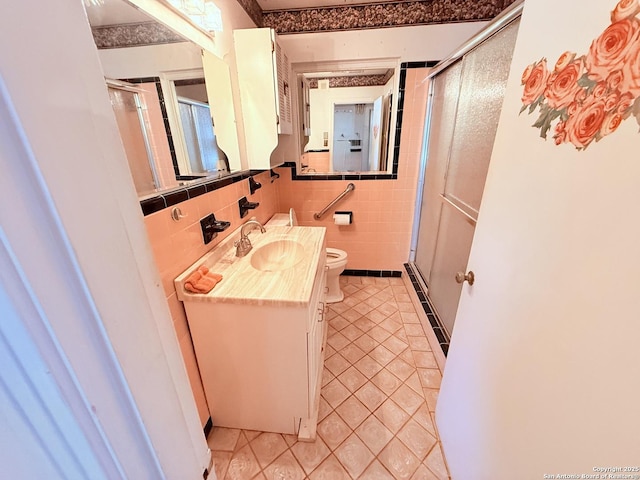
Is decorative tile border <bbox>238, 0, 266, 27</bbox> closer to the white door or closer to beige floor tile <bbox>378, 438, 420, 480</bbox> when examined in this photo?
the white door

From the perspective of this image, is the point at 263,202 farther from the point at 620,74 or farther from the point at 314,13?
the point at 620,74

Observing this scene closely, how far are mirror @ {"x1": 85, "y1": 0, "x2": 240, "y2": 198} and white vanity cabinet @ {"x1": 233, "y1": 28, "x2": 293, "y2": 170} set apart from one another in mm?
160

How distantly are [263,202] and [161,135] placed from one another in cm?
103

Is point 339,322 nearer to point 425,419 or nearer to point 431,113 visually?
point 425,419

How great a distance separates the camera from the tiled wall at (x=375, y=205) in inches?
83.6

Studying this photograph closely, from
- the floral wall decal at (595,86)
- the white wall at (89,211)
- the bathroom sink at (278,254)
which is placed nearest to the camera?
the white wall at (89,211)

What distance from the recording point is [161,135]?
38.1 inches

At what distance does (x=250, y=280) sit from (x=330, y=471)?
89cm

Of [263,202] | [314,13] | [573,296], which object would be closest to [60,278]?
[573,296]

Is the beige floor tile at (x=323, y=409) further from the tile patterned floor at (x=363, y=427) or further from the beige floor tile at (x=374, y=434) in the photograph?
the beige floor tile at (x=374, y=434)

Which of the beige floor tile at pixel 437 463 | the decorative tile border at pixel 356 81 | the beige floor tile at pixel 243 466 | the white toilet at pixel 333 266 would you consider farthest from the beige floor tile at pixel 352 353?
the decorative tile border at pixel 356 81

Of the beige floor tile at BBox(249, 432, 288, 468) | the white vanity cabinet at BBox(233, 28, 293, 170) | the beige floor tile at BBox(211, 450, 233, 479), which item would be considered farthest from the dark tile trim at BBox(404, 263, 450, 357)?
the white vanity cabinet at BBox(233, 28, 293, 170)

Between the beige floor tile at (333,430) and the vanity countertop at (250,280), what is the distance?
29.9 inches

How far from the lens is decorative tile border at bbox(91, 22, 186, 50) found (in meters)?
0.74
